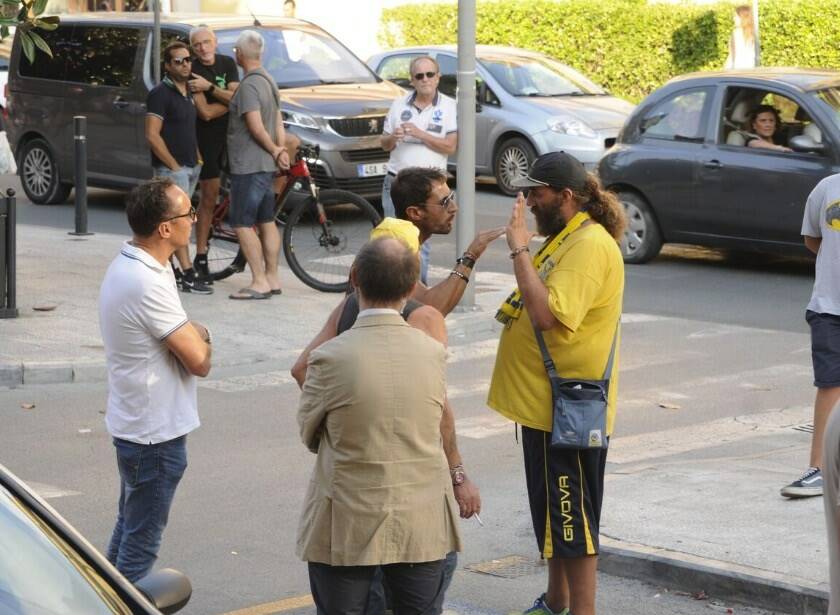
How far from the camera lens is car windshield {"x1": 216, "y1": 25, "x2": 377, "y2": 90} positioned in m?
17.5

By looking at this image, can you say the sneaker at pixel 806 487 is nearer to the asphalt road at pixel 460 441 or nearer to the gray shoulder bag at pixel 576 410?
the asphalt road at pixel 460 441

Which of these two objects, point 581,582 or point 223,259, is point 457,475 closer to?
point 581,582

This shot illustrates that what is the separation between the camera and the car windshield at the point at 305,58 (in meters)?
17.5

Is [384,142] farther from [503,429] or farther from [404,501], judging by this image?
[404,501]

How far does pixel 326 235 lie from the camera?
42.6 feet

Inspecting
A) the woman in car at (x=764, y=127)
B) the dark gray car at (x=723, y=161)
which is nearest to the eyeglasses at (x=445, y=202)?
the dark gray car at (x=723, y=161)

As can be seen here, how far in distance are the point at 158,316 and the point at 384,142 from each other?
21.8ft

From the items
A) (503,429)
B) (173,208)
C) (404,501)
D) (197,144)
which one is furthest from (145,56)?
(404,501)

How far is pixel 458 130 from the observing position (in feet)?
39.4

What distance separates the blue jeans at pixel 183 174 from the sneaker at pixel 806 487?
6.78 meters

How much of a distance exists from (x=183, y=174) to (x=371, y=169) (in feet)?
13.7

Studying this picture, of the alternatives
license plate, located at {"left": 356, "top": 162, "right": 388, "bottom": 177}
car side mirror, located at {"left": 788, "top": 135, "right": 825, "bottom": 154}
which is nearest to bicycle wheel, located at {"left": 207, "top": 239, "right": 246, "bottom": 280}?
license plate, located at {"left": 356, "top": 162, "right": 388, "bottom": 177}

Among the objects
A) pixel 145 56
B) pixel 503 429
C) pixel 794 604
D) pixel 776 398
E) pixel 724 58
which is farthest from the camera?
pixel 724 58

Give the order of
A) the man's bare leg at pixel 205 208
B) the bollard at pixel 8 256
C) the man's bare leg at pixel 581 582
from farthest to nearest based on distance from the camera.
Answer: the man's bare leg at pixel 205 208
the bollard at pixel 8 256
the man's bare leg at pixel 581 582
